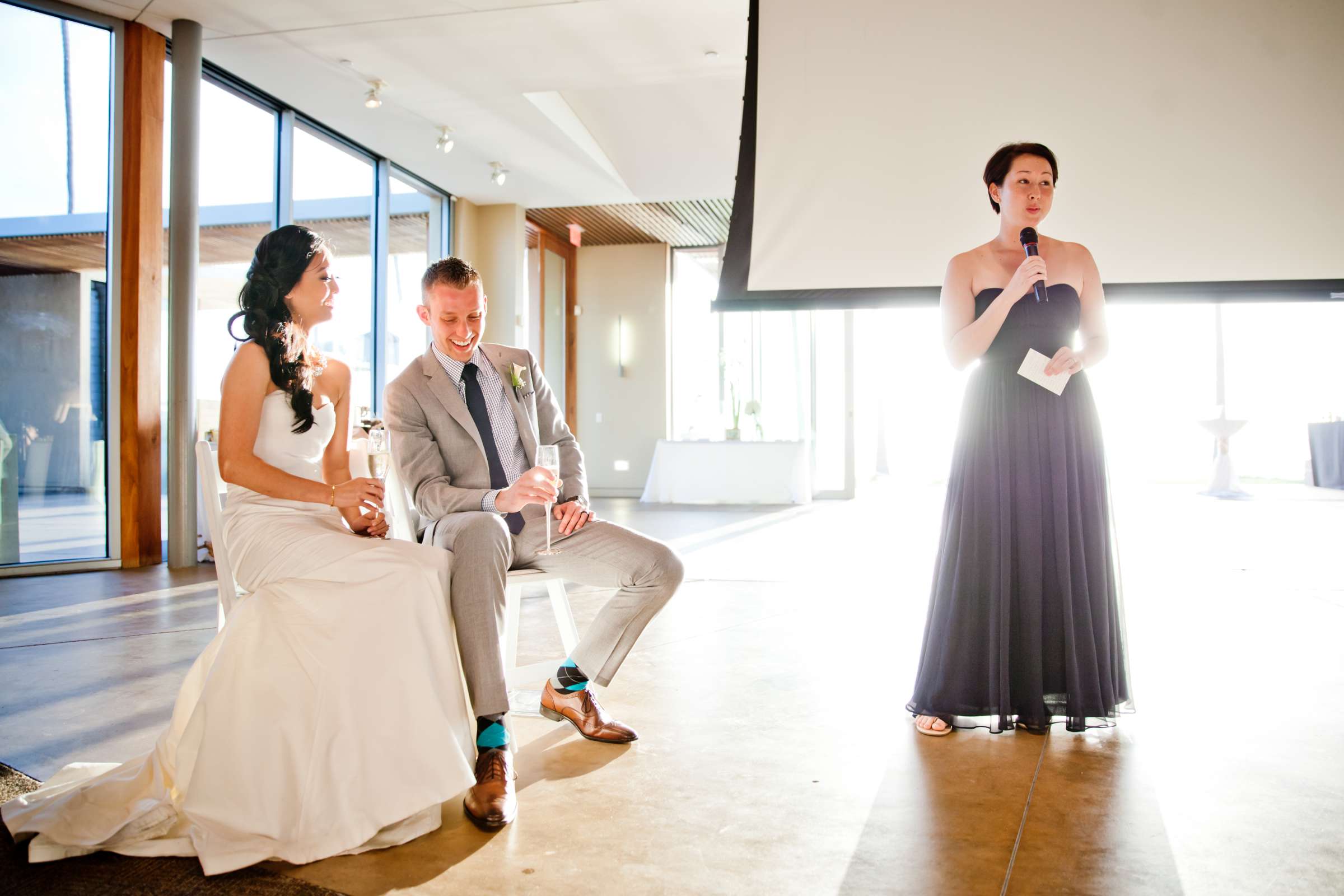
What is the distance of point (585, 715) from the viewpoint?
6.89 feet

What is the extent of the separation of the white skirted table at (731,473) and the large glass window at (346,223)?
3.47 metres

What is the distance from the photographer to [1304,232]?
2867 mm

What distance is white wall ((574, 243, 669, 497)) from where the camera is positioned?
10852 mm

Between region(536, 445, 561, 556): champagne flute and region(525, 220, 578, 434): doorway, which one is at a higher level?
region(525, 220, 578, 434): doorway

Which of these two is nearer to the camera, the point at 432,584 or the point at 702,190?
the point at 432,584

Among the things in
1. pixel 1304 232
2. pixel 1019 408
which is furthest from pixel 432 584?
pixel 1304 232

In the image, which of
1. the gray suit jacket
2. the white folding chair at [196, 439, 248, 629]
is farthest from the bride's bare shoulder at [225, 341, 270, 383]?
the gray suit jacket

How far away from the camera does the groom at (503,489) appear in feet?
6.85

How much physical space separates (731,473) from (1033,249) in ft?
24.8

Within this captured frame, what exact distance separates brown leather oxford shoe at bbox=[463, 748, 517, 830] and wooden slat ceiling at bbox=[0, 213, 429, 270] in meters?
4.46

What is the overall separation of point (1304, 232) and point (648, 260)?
28.1 feet

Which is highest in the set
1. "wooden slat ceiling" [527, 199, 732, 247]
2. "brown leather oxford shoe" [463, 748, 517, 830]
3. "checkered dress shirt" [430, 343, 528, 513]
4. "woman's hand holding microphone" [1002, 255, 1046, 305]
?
"wooden slat ceiling" [527, 199, 732, 247]

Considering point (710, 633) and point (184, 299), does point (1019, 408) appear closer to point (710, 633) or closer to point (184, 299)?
point (710, 633)

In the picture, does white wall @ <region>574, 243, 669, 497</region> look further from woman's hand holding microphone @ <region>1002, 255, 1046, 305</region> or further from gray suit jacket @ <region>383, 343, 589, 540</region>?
woman's hand holding microphone @ <region>1002, 255, 1046, 305</region>
